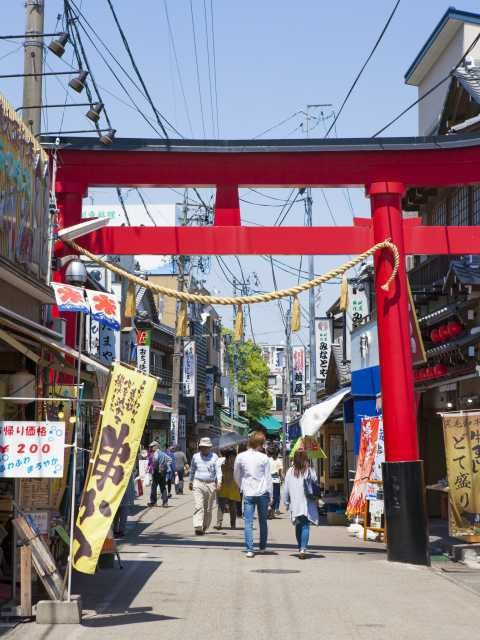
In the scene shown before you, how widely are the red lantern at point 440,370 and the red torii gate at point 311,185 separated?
3.80 metres

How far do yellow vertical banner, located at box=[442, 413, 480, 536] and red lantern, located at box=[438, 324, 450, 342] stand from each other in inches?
147

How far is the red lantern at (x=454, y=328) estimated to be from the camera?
1752 centimetres

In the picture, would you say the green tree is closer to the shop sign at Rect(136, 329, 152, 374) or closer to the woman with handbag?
the shop sign at Rect(136, 329, 152, 374)

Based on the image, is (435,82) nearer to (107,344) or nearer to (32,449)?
(107,344)

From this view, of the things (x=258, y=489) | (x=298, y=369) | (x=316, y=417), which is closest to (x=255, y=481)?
(x=258, y=489)

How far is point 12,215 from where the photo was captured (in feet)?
33.8

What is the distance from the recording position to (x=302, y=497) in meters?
14.5

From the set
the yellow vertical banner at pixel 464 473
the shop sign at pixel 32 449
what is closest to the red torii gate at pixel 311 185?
the yellow vertical banner at pixel 464 473

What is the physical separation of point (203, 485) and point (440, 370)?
A: 16.6 ft

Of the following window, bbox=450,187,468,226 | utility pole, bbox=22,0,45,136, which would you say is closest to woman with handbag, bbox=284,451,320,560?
utility pole, bbox=22,0,45,136

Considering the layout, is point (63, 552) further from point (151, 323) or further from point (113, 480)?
point (151, 323)

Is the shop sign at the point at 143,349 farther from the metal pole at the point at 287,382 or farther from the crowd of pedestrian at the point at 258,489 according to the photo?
the crowd of pedestrian at the point at 258,489

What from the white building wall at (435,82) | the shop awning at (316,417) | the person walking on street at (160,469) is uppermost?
the white building wall at (435,82)

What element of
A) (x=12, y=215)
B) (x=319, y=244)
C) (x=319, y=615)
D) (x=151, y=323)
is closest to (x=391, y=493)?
(x=319, y=244)
